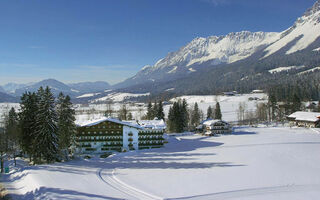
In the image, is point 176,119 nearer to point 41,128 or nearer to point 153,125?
point 153,125

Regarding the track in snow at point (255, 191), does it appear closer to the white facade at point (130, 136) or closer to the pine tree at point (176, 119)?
the white facade at point (130, 136)

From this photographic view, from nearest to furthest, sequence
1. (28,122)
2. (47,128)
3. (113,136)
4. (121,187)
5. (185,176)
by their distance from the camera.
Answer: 1. (121,187)
2. (185,176)
3. (47,128)
4. (28,122)
5. (113,136)

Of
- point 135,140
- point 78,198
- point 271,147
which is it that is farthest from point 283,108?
point 78,198

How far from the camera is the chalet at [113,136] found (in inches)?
2330

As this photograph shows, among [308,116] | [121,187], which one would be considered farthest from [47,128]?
[308,116]

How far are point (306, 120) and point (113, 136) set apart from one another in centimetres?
6216

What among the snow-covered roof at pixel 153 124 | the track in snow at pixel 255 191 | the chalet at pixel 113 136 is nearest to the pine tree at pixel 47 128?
the chalet at pixel 113 136

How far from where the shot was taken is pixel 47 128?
4425cm

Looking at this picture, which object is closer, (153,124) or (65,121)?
(65,121)

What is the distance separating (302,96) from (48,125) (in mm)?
137232

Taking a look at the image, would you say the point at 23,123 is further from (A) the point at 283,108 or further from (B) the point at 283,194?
(A) the point at 283,108

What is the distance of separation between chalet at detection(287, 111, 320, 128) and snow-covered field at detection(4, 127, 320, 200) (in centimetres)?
3078

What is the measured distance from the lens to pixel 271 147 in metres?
52.3

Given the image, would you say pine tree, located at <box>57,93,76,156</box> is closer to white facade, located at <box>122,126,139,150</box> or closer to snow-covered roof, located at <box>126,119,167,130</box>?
white facade, located at <box>122,126,139,150</box>
